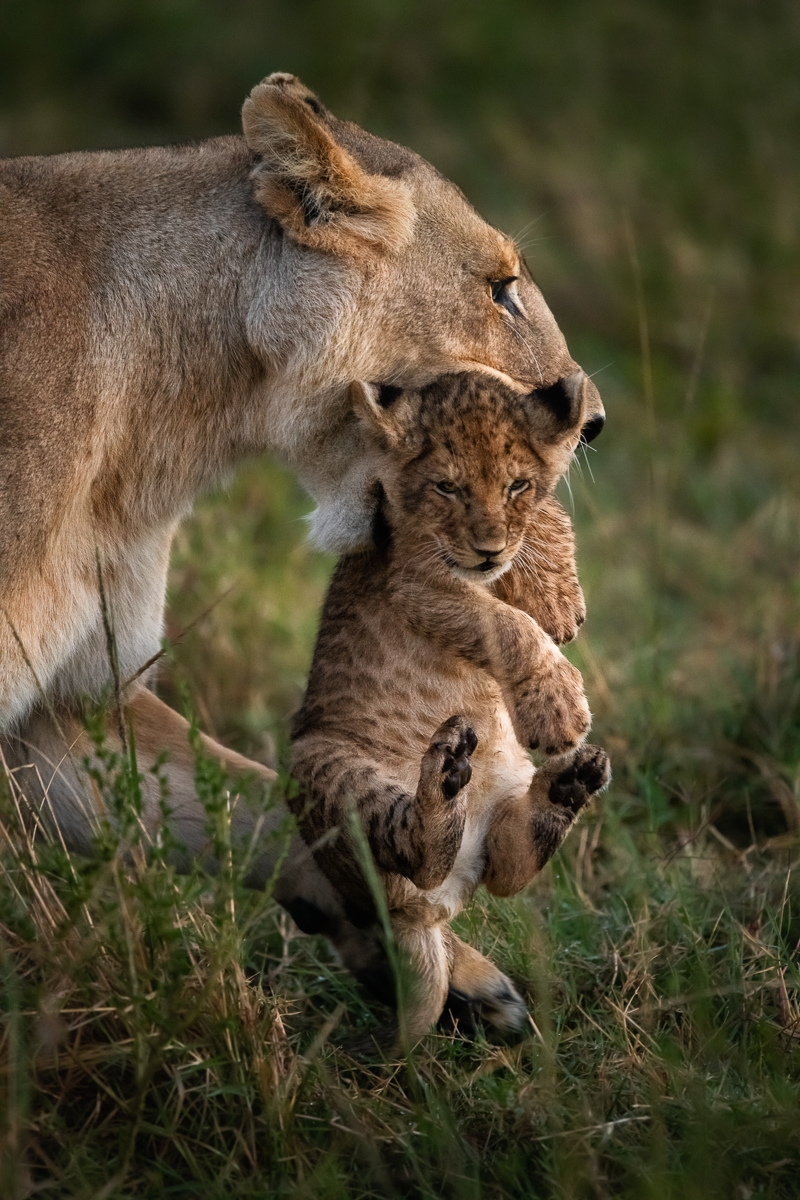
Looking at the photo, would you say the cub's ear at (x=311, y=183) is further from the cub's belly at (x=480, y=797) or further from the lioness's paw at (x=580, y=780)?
the lioness's paw at (x=580, y=780)

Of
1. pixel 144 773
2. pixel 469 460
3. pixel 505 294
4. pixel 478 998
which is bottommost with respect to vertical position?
pixel 478 998

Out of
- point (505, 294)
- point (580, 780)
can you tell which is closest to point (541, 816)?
point (580, 780)

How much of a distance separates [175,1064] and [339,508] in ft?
3.85

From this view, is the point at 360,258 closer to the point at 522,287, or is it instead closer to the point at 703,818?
the point at 522,287

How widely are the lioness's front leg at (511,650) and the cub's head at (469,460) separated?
6 centimetres

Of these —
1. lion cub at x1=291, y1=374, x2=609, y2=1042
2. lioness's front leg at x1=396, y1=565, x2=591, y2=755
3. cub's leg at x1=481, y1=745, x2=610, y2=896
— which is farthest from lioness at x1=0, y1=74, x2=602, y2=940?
cub's leg at x1=481, y1=745, x2=610, y2=896

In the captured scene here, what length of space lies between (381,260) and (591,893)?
1594 millimetres

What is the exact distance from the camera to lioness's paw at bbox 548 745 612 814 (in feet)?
8.59

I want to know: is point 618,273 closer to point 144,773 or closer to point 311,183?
point 311,183

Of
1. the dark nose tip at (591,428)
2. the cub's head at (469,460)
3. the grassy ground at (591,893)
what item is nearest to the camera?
the grassy ground at (591,893)

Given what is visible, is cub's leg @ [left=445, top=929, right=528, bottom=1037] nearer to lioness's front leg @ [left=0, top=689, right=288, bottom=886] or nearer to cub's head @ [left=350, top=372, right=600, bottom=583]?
lioness's front leg @ [left=0, top=689, right=288, bottom=886]

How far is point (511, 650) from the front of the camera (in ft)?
8.78

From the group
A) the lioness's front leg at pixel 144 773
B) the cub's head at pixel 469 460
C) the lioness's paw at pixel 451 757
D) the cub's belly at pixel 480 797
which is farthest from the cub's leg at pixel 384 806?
the cub's head at pixel 469 460

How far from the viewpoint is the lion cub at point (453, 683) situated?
2.64 m
